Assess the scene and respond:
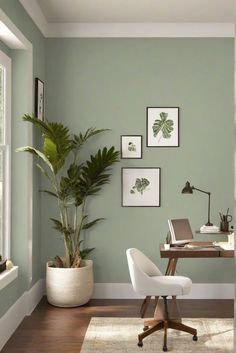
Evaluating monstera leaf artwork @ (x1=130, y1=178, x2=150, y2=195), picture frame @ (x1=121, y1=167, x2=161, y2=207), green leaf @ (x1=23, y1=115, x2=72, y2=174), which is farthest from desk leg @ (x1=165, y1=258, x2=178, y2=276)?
green leaf @ (x1=23, y1=115, x2=72, y2=174)

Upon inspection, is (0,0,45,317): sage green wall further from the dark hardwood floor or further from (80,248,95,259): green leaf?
(80,248,95,259): green leaf

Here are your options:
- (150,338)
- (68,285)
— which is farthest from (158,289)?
(68,285)

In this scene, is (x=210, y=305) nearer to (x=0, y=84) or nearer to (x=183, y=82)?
(x=183, y=82)

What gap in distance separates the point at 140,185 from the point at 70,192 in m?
0.80

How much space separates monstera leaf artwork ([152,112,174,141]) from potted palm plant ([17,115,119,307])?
53 cm

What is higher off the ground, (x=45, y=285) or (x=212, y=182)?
(x=212, y=182)

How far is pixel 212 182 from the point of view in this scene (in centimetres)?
602

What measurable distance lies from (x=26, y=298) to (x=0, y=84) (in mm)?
2016

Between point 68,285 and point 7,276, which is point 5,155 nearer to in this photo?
point 7,276

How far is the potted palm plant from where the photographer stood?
17.9 feet

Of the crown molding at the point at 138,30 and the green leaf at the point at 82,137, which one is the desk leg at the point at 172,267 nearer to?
the green leaf at the point at 82,137

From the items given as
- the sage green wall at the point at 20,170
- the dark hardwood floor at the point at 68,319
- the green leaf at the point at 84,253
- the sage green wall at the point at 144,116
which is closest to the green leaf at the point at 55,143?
the sage green wall at the point at 20,170

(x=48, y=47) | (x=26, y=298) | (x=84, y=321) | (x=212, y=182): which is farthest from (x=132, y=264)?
(x=48, y=47)

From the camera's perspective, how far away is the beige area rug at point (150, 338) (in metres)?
4.30
